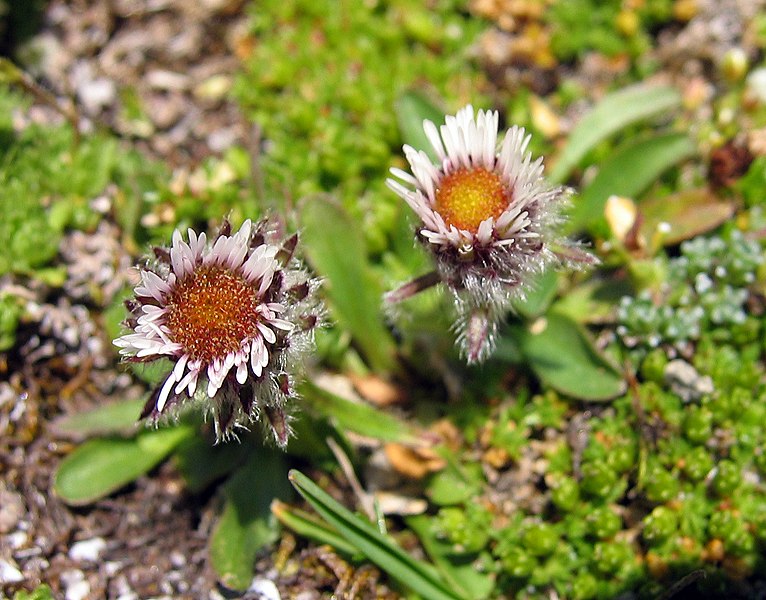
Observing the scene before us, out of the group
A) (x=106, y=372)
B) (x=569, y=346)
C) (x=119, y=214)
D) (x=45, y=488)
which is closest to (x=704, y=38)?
(x=569, y=346)

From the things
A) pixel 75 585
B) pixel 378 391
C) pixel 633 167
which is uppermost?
pixel 633 167

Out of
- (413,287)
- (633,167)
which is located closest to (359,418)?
(413,287)

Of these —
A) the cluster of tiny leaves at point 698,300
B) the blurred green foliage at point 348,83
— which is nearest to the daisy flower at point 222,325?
the blurred green foliage at point 348,83

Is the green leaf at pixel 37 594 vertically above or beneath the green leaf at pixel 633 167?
beneath

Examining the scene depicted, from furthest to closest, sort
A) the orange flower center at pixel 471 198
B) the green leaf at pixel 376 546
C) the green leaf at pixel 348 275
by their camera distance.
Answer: the green leaf at pixel 348 275 < the green leaf at pixel 376 546 < the orange flower center at pixel 471 198

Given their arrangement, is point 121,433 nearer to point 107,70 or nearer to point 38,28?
point 107,70

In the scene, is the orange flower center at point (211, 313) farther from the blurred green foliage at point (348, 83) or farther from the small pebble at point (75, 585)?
the blurred green foliage at point (348, 83)

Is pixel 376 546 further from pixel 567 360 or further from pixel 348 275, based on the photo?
pixel 348 275

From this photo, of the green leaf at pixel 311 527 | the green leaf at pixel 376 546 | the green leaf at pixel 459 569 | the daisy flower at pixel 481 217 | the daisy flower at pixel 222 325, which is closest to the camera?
the daisy flower at pixel 222 325
